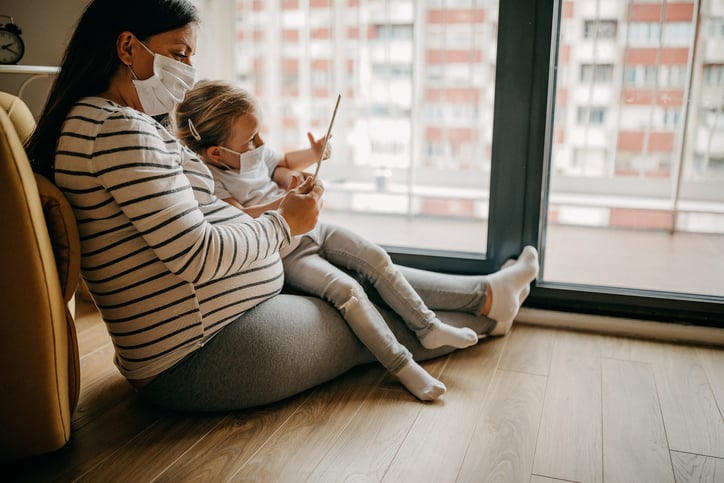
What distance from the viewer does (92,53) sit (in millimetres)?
1187

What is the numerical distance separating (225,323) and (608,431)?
91 cm

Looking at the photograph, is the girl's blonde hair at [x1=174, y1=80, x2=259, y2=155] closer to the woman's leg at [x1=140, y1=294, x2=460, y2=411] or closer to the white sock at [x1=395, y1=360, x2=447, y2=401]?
the woman's leg at [x1=140, y1=294, x2=460, y2=411]

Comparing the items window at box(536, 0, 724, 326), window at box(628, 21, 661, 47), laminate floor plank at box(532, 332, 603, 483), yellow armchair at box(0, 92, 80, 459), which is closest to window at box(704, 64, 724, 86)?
window at box(536, 0, 724, 326)

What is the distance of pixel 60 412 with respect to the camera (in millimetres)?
1188

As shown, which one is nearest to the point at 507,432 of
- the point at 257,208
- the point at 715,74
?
the point at 257,208

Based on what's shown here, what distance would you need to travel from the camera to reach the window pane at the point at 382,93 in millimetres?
3098

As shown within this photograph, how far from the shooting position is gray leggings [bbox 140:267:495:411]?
54.1 inches

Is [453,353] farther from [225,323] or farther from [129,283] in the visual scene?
[129,283]

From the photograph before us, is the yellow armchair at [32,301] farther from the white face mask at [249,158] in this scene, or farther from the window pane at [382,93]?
the window pane at [382,93]

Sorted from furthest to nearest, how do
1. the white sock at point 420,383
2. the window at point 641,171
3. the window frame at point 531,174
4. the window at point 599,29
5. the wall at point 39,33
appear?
the wall at point 39,33 < the window at point 599,29 < the window at point 641,171 < the window frame at point 531,174 < the white sock at point 420,383

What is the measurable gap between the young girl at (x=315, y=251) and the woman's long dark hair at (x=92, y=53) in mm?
375

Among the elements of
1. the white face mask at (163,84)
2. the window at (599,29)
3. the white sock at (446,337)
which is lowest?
the white sock at (446,337)

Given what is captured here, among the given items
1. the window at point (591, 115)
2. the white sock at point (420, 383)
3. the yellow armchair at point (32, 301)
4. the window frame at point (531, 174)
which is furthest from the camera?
the window at point (591, 115)

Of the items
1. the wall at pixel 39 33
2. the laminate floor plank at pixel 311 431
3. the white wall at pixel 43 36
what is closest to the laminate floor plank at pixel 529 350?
the laminate floor plank at pixel 311 431
